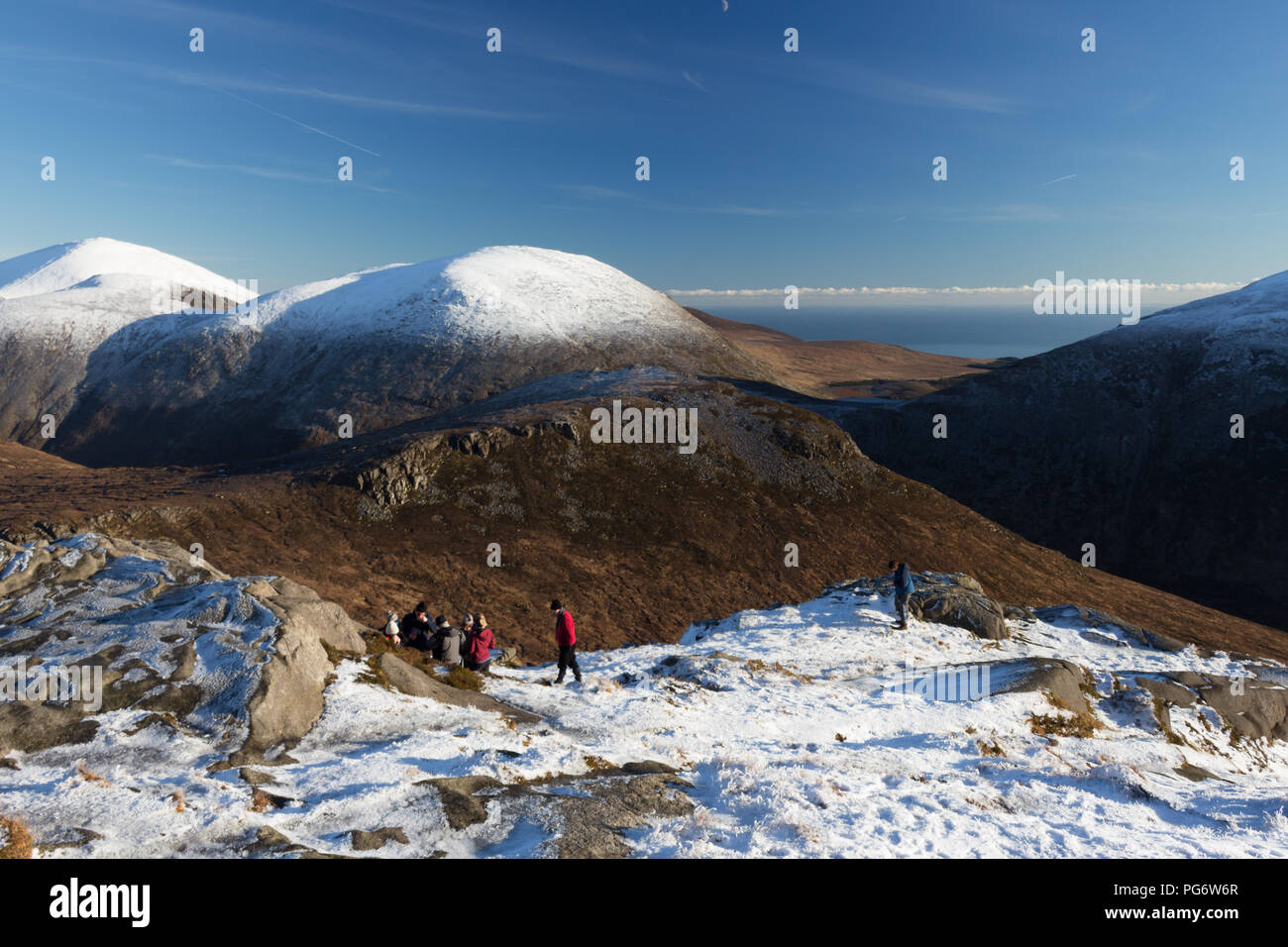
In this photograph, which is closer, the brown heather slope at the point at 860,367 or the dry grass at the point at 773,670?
the dry grass at the point at 773,670

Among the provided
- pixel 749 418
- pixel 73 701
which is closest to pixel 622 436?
pixel 749 418

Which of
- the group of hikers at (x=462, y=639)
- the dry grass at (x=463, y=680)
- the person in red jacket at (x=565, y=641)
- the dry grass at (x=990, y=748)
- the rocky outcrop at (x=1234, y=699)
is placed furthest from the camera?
the rocky outcrop at (x=1234, y=699)

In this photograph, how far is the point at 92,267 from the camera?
14050 cm

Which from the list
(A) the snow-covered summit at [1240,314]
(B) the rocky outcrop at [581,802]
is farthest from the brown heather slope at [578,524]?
(A) the snow-covered summit at [1240,314]

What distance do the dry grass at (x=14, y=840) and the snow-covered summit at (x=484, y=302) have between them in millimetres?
74888

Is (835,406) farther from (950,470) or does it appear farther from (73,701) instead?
(73,701)

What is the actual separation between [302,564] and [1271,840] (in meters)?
30.5

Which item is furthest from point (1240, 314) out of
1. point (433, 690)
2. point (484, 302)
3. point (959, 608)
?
point (433, 690)

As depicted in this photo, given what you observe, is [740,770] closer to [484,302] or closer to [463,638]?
[463,638]

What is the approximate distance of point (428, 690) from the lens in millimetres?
13070

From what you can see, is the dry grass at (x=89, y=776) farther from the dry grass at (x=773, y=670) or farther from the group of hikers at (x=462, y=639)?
the dry grass at (x=773, y=670)

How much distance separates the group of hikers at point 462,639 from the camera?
15539 millimetres

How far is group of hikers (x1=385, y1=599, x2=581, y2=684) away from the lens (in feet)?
51.0

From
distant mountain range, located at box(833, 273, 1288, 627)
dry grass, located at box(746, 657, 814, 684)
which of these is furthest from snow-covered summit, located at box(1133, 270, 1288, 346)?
dry grass, located at box(746, 657, 814, 684)
